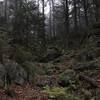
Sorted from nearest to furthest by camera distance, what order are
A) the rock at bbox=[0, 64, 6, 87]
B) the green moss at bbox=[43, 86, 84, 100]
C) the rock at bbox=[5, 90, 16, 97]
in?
1. the rock at bbox=[5, 90, 16, 97]
2. the green moss at bbox=[43, 86, 84, 100]
3. the rock at bbox=[0, 64, 6, 87]

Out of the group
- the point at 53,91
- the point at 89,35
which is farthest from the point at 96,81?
the point at 89,35

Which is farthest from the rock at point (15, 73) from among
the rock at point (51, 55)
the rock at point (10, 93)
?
the rock at point (51, 55)

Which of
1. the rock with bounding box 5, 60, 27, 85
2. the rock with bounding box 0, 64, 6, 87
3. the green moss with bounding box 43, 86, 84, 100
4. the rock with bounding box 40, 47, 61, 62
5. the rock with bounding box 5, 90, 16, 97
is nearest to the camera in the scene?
the rock with bounding box 5, 90, 16, 97

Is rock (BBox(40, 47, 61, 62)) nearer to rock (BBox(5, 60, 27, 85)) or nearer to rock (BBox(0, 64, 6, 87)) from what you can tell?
rock (BBox(5, 60, 27, 85))

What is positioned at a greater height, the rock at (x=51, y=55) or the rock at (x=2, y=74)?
the rock at (x=2, y=74)

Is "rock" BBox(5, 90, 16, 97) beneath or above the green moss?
above

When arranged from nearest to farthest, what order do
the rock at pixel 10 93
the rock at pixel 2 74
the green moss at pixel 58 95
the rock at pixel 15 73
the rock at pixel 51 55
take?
the rock at pixel 10 93 → the green moss at pixel 58 95 → the rock at pixel 2 74 → the rock at pixel 15 73 → the rock at pixel 51 55

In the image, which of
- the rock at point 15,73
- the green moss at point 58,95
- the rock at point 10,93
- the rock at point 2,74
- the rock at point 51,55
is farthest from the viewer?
the rock at point 51,55

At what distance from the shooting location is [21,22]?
2500cm

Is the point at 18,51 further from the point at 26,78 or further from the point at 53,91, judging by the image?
the point at 53,91

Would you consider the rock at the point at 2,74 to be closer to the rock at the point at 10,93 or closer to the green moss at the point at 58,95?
the rock at the point at 10,93

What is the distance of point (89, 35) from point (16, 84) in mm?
13143

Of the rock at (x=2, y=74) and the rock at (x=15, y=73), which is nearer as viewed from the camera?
the rock at (x=2, y=74)

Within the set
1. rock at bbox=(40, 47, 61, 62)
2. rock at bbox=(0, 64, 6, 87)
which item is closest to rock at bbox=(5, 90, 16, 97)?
rock at bbox=(0, 64, 6, 87)
